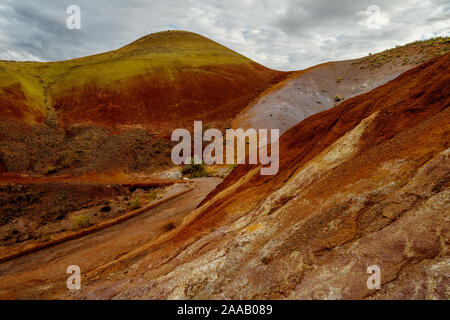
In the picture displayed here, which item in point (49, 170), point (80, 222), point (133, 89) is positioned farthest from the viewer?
point (133, 89)

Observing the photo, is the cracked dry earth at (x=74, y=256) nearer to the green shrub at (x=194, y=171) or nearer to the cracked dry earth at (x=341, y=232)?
the cracked dry earth at (x=341, y=232)

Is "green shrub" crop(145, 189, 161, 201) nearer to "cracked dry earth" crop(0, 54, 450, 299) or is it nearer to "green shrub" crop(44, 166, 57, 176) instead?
"cracked dry earth" crop(0, 54, 450, 299)

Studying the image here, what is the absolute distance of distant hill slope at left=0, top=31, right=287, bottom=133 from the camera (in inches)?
947

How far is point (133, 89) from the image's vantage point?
28.8m

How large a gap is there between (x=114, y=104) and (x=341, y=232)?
2898 cm

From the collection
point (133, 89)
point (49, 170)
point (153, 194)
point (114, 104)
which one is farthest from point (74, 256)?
point (133, 89)

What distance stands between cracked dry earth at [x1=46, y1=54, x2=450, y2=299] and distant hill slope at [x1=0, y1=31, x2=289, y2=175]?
15.0 m

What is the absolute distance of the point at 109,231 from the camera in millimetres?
9031

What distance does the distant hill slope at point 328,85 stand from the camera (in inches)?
955

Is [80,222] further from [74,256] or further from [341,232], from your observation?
[341,232]

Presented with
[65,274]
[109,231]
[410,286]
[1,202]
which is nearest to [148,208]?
[109,231]
